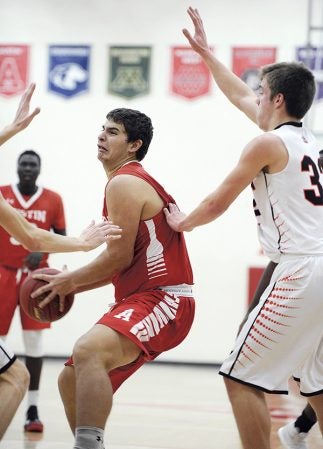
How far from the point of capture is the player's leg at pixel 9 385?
12.5 feet

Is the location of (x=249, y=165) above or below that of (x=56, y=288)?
above

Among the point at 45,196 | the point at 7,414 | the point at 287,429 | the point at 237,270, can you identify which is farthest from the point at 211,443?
the point at 237,270

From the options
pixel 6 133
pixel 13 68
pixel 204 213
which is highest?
pixel 13 68

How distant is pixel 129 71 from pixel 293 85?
7.17m

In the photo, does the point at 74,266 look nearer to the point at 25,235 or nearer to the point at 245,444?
the point at 25,235

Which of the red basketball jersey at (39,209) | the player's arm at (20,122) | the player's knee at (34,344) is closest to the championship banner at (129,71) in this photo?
the red basketball jersey at (39,209)

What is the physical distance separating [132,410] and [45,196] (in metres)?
1.98

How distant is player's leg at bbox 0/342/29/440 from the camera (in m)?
3.81

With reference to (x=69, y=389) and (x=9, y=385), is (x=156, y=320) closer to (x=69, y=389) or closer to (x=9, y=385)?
(x=69, y=389)

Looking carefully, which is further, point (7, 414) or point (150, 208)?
point (150, 208)

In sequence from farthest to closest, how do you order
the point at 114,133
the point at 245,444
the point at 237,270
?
1. the point at 237,270
2. the point at 114,133
3. the point at 245,444

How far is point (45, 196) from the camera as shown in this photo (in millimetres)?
6898

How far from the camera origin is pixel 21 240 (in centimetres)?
417

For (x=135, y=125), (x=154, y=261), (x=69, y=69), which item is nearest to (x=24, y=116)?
(x=135, y=125)
